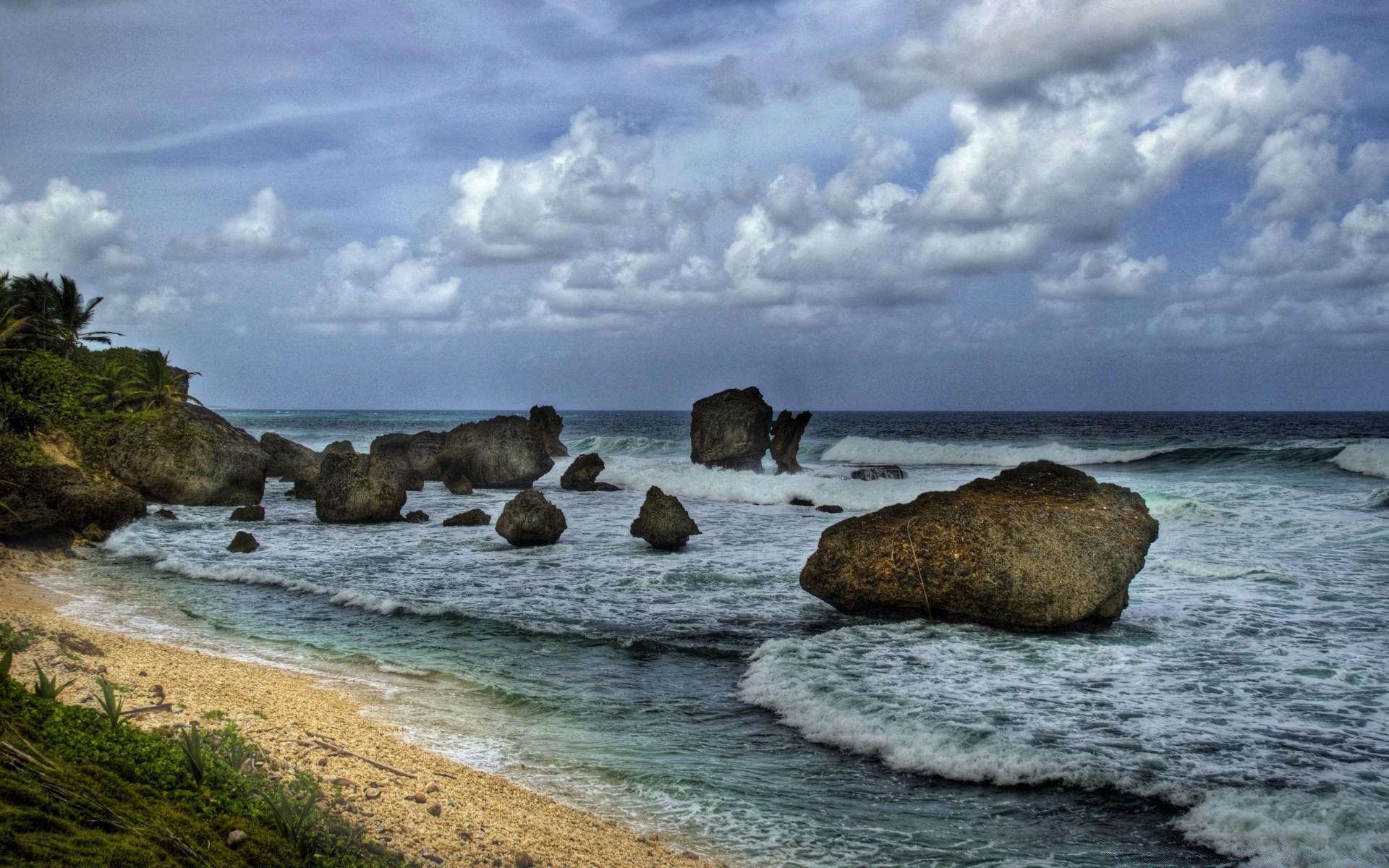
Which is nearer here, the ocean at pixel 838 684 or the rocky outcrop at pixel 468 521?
the ocean at pixel 838 684

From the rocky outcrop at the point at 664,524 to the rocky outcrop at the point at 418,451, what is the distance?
21.9 meters

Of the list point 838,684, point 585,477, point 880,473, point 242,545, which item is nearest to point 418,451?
point 585,477

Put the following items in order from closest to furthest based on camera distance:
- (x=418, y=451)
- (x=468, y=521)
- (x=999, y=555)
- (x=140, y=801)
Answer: (x=140, y=801) < (x=999, y=555) < (x=468, y=521) < (x=418, y=451)

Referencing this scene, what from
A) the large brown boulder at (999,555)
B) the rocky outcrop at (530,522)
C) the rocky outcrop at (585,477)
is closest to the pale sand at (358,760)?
the large brown boulder at (999,555)

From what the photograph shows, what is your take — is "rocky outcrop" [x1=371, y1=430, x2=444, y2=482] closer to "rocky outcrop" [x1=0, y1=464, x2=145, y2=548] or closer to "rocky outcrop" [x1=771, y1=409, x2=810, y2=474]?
"rocky outcrop" [x1=771, y1=409, x2=810, y2=474]

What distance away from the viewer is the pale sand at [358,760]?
6.24m

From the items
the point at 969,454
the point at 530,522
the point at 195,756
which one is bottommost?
the point at 530,522

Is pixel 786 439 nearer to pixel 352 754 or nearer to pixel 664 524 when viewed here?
pixel 664 524

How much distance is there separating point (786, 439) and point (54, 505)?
29221mm

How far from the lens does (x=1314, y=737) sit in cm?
865

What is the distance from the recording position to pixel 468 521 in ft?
83.5

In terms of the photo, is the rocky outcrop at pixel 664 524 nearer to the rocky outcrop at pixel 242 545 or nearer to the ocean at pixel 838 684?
the ocean at pixel 838 684

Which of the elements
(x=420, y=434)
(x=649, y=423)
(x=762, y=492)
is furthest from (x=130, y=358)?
(x=649, y=423)

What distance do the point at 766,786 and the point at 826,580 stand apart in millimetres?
6162
